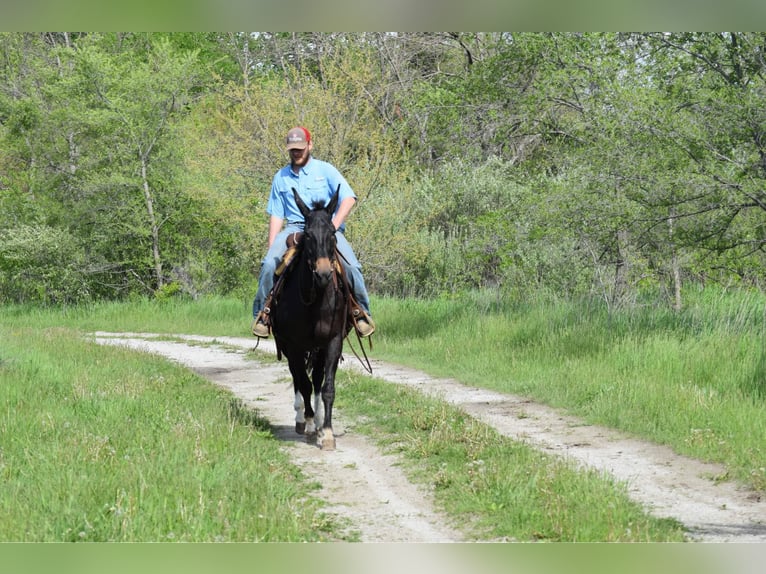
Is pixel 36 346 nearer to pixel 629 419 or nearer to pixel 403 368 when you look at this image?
pixel 403 368

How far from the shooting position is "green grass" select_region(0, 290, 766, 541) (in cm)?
574

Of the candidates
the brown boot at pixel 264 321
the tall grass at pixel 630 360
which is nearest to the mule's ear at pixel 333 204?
the brown boot at pixel 264 321

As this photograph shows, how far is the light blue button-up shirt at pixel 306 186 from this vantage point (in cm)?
895

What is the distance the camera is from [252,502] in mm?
6055

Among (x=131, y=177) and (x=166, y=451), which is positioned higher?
(x=131, y=177)

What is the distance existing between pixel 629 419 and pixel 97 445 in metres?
5.39

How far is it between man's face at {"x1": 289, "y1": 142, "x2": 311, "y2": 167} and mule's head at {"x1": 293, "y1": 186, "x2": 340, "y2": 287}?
66 centimetres

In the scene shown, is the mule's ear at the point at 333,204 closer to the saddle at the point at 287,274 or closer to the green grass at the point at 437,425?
the saddle at the point at 287,274

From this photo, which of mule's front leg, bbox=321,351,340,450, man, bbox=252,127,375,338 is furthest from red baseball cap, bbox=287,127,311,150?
mule's front leg, bbox=321,351,340,450

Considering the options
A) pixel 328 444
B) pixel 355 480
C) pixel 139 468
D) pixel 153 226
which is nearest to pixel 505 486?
pixel 355 480

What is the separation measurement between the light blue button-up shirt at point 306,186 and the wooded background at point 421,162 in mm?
Answer: 5974

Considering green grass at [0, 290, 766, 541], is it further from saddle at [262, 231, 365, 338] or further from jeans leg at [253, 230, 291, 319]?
jeans leg at [253, 230, 291, 319]
